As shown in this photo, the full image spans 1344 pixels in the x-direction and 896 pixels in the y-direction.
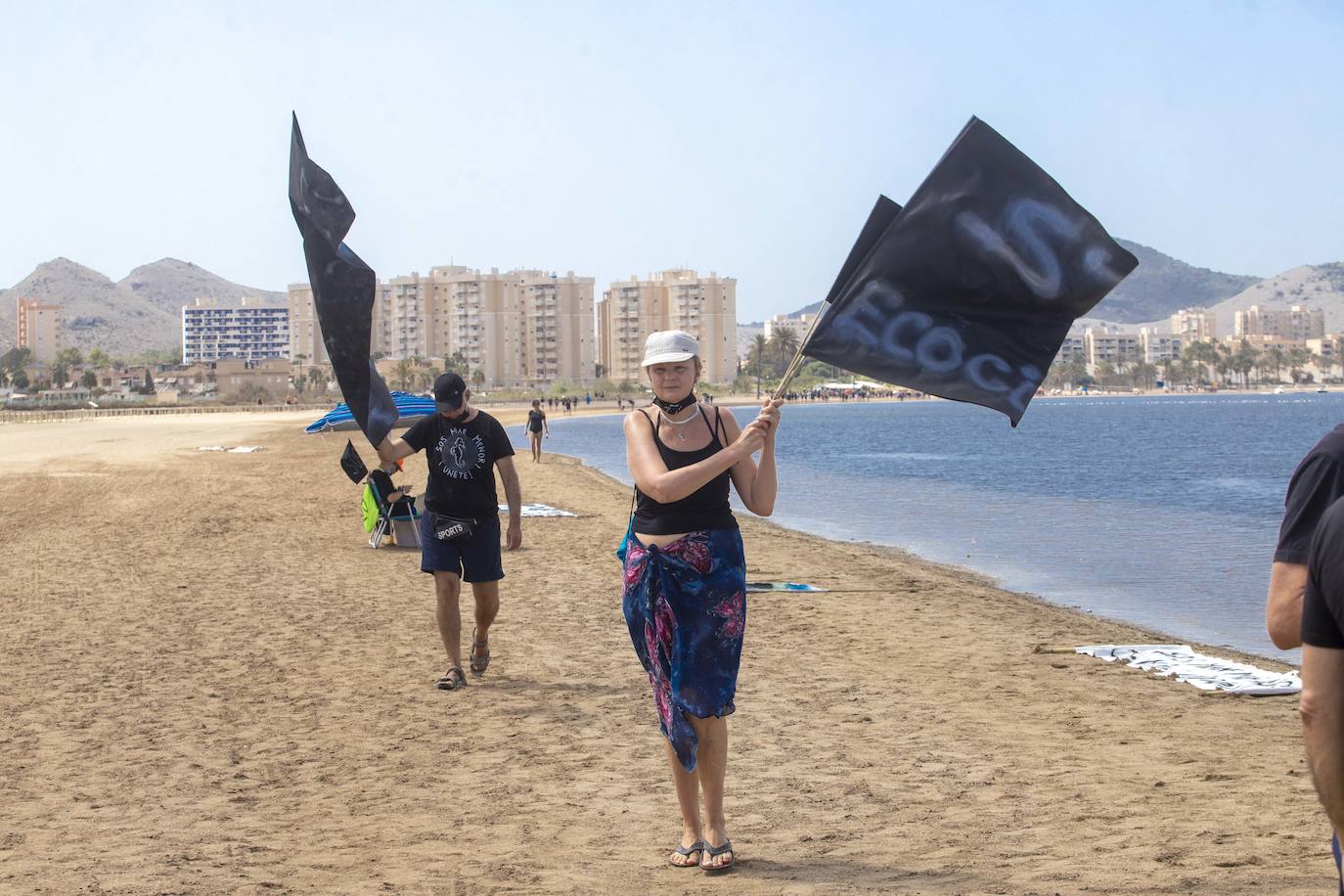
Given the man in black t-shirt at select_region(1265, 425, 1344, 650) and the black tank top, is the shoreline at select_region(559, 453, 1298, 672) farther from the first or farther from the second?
the man in black t-shirt at select_region(1265, 425, 1344, 650)

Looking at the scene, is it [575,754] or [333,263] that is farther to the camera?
[333,263]

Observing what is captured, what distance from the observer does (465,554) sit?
738 centimetres

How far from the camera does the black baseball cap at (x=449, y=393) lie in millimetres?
7266

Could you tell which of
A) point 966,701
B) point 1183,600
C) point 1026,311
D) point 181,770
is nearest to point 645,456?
point 1026,311

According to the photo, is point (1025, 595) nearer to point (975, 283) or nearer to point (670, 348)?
point (975, 283)

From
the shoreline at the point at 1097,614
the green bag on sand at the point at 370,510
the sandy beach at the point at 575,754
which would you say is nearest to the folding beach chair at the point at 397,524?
the green bag on sand at the point at 370,510

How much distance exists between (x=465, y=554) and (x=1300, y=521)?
5.47 metres

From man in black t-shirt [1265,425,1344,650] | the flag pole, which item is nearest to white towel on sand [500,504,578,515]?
the flag pole

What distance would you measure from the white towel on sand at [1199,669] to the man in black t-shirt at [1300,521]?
5.64 metres

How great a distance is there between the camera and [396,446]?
7059mm

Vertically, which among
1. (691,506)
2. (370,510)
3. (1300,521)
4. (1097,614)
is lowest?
(1097,614)

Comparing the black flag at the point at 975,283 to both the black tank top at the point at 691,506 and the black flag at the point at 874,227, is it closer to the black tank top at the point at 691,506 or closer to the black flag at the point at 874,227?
the black flag at the point at 874,227

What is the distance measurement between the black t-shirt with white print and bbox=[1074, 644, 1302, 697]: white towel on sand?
14.2 ft

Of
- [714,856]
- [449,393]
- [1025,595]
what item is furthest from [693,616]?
[1025,595]
